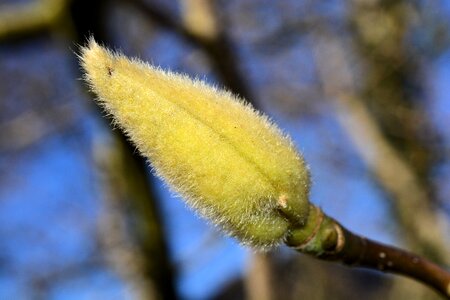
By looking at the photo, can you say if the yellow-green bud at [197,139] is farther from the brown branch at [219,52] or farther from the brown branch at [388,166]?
the brown branch at [388,166]

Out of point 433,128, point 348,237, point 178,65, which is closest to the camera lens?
point 348,237

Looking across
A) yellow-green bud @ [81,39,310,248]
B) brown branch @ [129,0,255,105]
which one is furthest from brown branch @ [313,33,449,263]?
yellow-green bud @ [81,39,310,248]

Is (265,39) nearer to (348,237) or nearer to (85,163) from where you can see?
(85,163)

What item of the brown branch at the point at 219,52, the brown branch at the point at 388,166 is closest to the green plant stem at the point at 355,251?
the brown branch at the point at 219,52

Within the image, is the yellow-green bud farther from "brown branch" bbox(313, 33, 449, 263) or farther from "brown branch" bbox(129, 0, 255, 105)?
"brown branch" bbox(313, 33, 449, 263)

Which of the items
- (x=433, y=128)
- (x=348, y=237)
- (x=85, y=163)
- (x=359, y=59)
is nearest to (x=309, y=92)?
(x=359, y=59)

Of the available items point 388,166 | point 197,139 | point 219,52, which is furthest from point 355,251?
point 388,166
